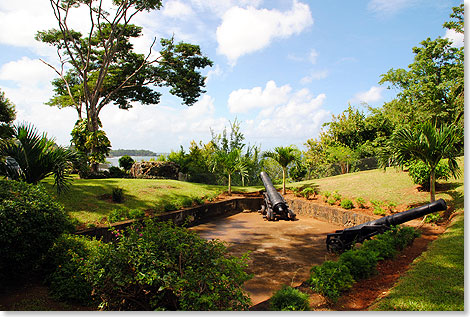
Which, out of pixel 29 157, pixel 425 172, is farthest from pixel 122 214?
A: pixel 425 172

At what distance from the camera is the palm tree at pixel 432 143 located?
7.75 m

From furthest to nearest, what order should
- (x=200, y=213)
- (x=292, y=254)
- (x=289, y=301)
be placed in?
(x=200, y=213) → (x=292, y=254) → (x=289, y=301)

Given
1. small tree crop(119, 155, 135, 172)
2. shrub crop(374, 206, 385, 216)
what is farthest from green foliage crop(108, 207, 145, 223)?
small tree crop(119, 155, 135, 172)

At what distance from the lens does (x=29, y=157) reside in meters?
5.95

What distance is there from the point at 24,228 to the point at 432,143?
9115mm

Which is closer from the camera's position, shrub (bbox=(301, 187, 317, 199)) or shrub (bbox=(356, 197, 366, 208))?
shrub (bbox=(356, 197, 366, 208))

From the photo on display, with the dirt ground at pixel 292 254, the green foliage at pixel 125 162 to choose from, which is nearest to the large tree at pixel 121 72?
the green foliage at pixel 125 162

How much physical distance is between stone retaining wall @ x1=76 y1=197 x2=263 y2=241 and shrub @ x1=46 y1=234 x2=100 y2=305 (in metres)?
1.80

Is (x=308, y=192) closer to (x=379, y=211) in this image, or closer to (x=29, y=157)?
(x=379, y=211)

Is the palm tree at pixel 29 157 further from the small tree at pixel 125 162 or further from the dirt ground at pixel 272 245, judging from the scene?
the small tree at pixel 125 162

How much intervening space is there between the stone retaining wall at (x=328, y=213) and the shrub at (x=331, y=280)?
5206 mm

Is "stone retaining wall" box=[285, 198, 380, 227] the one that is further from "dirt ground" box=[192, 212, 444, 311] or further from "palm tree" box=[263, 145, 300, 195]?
"palm tree" box=[263, 145, 300, 195]

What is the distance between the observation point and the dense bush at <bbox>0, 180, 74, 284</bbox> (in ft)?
12.1

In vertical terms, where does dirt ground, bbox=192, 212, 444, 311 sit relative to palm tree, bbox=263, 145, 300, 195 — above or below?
below
